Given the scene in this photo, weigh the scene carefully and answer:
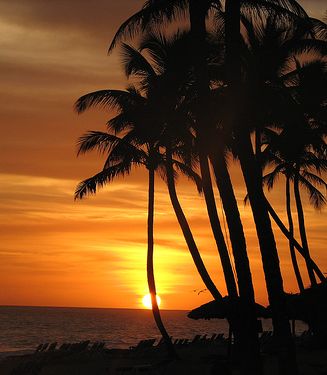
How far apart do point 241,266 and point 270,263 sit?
4.52 ft

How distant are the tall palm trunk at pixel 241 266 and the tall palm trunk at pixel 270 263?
0.71 metres

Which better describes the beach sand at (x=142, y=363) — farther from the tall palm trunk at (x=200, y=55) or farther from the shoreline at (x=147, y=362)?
the tall palm trunk at (x=200, y=55)

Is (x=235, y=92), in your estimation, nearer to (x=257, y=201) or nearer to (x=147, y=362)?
(x=257, y=201)

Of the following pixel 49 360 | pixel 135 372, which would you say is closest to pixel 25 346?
pixel 49 360

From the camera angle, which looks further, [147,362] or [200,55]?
[147,362]

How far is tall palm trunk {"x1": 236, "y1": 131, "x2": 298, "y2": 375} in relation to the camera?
60.8ft

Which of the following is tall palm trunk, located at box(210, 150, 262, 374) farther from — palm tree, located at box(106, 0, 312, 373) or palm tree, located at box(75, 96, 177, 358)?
palm tree, located at box(75, 96, 177, 358)

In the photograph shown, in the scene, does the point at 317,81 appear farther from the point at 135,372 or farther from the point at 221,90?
the point at 135,372

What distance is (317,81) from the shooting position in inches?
1219

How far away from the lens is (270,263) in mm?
18875

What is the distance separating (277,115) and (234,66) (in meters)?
8.42

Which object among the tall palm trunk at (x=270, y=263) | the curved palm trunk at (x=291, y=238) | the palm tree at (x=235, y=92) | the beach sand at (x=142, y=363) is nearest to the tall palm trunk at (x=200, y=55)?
the palm tree at (x=235, y=92)

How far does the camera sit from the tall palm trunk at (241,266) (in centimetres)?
1941

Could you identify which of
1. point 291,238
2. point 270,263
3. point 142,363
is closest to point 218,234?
point 291,238
